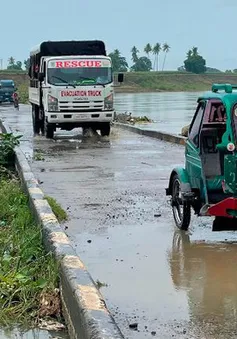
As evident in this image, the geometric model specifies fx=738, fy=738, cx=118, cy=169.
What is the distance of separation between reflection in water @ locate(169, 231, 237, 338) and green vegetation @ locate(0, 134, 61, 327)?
107cm

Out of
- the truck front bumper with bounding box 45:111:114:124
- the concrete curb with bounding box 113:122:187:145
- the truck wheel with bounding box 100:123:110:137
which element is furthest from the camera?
the truck wheel with bounding box 100:123:110:137

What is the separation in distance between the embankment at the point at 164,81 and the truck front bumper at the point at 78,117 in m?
80.8

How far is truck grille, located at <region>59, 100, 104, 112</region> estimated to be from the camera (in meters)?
21.1

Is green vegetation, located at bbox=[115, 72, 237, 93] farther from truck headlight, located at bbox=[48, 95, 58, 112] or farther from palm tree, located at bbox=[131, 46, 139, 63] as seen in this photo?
truck headlight, located at bbox=[48, 95, 58, 112]

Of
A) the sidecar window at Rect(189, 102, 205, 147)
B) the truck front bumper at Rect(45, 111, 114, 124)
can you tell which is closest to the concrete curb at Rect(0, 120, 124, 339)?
the sidecar window at Rect(189, 102, 205, 147)

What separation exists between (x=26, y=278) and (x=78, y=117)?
1590 cm

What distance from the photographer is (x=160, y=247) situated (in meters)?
7.59

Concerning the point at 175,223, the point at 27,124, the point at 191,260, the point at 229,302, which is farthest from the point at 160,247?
the point at 27,124

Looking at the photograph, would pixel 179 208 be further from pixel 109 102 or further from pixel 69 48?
pixel 69 48

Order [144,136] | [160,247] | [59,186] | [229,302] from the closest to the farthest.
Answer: [229,302], [160,247], [59,186], [144,136]

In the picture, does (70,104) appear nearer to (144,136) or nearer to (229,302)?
(144,136)

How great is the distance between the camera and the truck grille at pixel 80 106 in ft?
69.4

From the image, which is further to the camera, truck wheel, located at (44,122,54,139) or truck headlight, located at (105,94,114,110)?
truck wheel, located at (44,122,54,139)

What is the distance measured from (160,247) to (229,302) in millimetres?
1969
